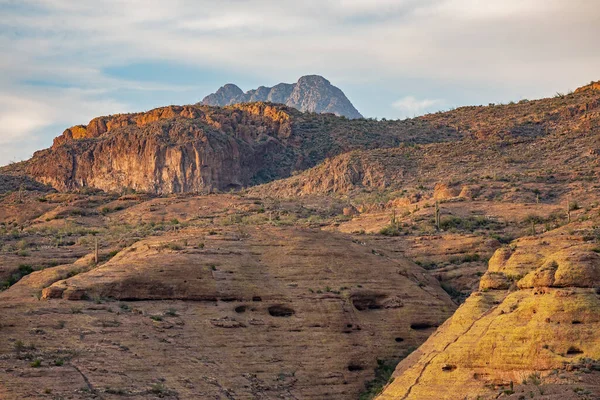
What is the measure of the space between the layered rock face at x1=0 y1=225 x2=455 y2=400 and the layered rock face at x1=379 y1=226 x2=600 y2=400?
4.88 meters

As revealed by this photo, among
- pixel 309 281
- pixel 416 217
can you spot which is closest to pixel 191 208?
pixel 416 217

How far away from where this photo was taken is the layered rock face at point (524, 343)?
35500 millimetres

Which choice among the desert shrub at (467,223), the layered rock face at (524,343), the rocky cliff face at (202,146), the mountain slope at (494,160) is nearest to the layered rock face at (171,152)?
the rocky cliff face at (202,146)

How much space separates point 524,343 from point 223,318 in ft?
43.8

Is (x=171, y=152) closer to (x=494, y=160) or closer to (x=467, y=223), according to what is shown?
(x=494, y=160)

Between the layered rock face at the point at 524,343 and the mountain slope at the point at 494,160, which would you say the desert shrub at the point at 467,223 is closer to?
the mountain slope at the point at 494,160

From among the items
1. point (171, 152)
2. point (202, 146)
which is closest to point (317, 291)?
point (202, 146)

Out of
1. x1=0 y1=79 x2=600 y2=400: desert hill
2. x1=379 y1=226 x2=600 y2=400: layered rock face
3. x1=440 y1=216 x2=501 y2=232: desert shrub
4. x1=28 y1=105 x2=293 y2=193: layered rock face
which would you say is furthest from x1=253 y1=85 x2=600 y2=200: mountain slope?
x1=379 y1=226 x2=600 y2=400: layered rock face

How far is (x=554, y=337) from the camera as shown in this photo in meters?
36.7

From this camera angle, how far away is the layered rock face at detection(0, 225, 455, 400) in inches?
1592

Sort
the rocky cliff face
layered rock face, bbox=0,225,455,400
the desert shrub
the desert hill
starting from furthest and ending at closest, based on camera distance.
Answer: the rocky cliff face, the desert shrub, layered rock face, bbox=0,225,455,400, the desert hill

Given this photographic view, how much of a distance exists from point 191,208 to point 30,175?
40726 mm

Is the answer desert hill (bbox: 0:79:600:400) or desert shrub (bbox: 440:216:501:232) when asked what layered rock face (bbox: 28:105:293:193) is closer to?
desert hill (bbox: 0:79:600:400)

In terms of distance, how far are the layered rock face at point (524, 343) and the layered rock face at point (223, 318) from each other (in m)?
4.88
